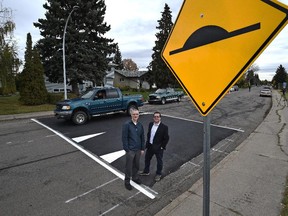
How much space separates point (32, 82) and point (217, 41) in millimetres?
19017

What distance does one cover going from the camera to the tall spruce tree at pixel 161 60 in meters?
35.7

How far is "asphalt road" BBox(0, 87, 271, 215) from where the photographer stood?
3781mm

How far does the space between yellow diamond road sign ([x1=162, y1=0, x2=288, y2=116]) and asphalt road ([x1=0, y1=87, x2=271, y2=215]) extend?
9.31 feet

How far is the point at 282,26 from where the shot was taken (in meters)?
1.33

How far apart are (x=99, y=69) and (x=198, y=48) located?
23.1 metres

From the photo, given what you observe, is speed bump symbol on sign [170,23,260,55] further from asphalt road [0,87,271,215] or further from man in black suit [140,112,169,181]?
asphalt road [0,87,271,215]

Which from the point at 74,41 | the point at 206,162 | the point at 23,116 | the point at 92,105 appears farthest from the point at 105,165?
the point at 74,41

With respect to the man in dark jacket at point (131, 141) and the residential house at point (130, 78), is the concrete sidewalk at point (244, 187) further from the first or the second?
the residential house at point (130, 78)

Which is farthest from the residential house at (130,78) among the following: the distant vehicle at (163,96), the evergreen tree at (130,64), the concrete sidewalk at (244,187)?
the concrete sidewalk at (244,187)

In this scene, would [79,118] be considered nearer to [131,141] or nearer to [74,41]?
[131,141]

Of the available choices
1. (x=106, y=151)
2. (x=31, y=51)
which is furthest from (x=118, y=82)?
(x=106, y=151)

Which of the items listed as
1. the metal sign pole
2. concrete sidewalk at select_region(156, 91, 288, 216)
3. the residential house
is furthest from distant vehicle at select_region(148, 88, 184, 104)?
the residential house

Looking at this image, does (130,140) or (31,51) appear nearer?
(130,140)

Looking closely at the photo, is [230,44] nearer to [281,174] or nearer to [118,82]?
[281,174]
